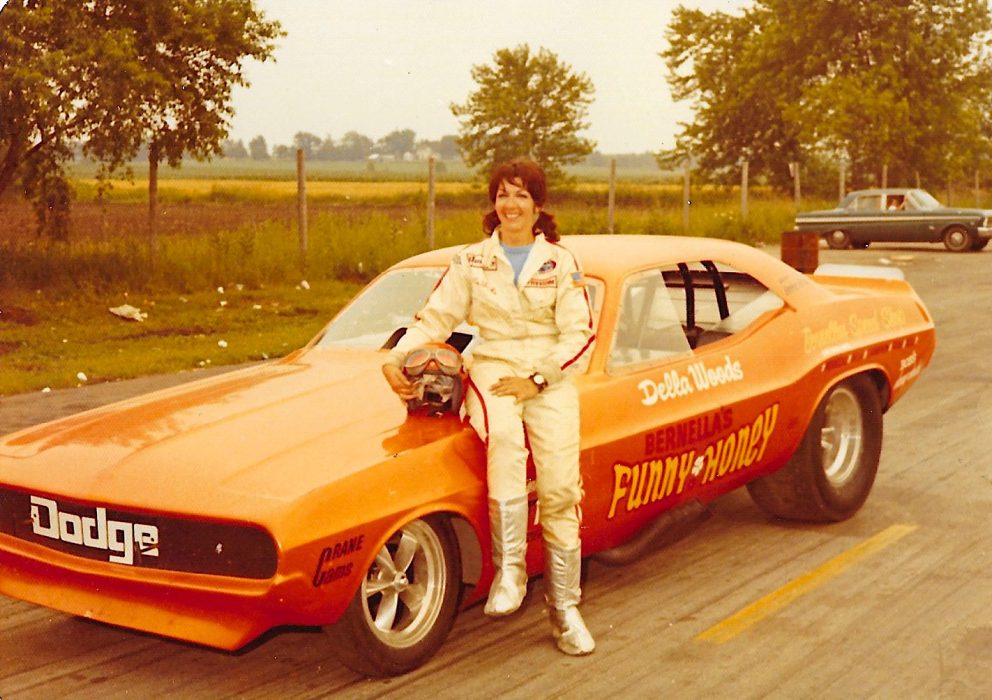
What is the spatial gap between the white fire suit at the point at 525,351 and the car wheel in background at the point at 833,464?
186 centimetres

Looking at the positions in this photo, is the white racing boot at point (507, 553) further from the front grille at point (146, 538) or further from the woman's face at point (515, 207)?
the woman's face at point (515, 207)

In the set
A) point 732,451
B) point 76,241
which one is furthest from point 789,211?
point 732,451

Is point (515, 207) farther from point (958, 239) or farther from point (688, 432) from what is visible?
point (958, 239)

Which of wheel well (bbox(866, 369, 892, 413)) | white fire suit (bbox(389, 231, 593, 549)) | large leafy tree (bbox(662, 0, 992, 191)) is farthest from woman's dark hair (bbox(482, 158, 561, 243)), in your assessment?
large leafy tree (bbox(662, 0, 992, 191))

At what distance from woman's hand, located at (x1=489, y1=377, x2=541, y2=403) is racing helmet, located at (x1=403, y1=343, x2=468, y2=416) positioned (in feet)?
0.50

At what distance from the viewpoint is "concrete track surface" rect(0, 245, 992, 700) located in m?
4.23

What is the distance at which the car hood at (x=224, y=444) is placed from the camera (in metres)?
4.00

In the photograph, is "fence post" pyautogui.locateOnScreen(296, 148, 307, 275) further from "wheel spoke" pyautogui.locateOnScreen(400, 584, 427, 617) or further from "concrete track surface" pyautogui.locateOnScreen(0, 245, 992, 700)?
"wheel spoke" pyautogui.locateOnScreen(400, 584, 427, 617)

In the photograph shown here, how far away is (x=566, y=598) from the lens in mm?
4547

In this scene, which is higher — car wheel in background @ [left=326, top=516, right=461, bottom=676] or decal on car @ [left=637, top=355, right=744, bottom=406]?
decal on car @ [left=637, top=355, right=744, bottom=406]

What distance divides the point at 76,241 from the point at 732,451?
12.9 metres

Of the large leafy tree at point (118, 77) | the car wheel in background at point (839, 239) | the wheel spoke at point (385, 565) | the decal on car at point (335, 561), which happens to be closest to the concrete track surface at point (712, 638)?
the wheel spoke at point (385, 565)

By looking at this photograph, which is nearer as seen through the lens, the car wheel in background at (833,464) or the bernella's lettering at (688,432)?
the bernella's lettering at (688,432)

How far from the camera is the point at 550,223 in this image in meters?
4.79
